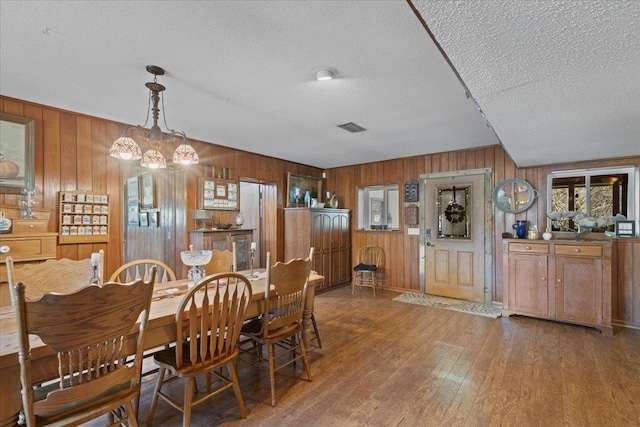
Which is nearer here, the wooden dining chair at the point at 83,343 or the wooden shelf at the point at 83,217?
the wooden dining chair at the point at 83,343

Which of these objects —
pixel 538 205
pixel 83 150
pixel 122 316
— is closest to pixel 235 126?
pixel 83 150

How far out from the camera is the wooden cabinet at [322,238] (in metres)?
5.49

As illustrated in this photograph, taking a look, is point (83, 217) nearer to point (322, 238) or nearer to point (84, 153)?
point (84, 153)

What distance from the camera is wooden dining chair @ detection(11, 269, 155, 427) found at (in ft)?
4.12

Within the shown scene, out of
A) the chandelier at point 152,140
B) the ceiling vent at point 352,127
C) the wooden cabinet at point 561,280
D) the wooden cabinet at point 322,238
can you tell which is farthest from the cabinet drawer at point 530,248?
the chandelier at point 152,140

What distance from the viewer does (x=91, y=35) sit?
1.91 meters

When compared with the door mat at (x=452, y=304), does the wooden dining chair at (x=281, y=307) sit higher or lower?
higher

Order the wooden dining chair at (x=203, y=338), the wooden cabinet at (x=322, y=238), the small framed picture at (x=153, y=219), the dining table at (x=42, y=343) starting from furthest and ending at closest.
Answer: the wooden cabinet at (x=322, y=238), the small framed picture at (x=153, y=219), the wooden dining chair at (x=203, y=338), the dining table at (x=42, y=343)

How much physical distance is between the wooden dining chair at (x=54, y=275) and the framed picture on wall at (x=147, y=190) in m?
2.58


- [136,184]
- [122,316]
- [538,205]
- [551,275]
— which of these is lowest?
[551,275]

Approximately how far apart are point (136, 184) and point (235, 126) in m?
2.43

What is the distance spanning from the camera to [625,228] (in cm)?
394

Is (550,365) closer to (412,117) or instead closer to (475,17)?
(412,117)

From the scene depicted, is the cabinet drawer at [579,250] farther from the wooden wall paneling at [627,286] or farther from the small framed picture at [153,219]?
the small framed picture at [153,219]
